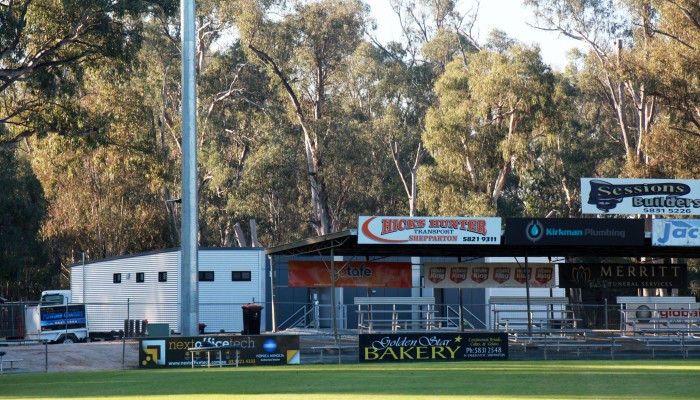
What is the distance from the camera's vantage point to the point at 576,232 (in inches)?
1178

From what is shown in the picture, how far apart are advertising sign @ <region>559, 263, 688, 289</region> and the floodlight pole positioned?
46.2 feet

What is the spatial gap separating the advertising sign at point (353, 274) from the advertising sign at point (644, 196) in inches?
267

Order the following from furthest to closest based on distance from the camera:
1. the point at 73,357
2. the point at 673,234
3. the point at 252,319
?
the point at 252,319 → the point at 673,234 → the point at 73,357

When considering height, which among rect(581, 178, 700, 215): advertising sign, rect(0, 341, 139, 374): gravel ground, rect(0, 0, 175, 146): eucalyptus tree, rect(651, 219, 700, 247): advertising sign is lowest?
rect(0, 341, 139, 374): gravel ground

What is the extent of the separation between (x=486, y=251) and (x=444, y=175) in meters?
21.6

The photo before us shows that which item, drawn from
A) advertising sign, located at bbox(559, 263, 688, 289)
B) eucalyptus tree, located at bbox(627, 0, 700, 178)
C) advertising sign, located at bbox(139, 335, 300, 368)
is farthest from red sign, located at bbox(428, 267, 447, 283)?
eucalyptus tree, located at bbox(627, 0, 700, 178)

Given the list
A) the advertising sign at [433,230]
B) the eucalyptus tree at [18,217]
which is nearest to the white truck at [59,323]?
the advertising sign at [433,230]

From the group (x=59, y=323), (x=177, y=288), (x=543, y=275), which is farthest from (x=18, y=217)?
(x=543, y=275)

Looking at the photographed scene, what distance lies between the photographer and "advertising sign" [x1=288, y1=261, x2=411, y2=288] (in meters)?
33.5

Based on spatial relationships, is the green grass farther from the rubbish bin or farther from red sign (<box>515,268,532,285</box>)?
red sign (<box>515,268,532,285</box>)

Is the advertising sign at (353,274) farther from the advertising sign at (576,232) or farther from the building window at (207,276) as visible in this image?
the building window at (207,276)

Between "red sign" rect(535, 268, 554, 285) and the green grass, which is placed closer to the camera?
the green grass

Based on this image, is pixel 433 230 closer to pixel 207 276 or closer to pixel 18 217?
pixel 207 276

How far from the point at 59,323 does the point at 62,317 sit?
0.27 metres
